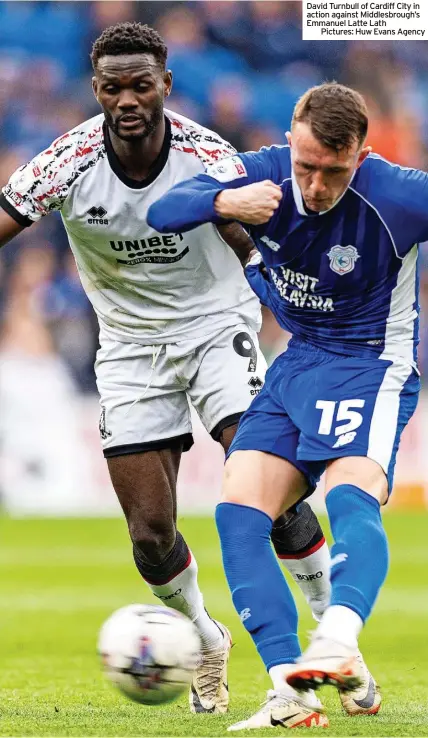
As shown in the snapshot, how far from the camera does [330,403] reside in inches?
175

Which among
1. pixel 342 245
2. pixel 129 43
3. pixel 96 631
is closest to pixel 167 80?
pixel 129 43

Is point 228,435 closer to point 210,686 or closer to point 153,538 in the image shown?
point 153,538

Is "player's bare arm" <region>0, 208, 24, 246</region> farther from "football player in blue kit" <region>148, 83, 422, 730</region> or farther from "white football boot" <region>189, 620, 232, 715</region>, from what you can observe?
"white football boot" <region>189, 620, 232, 715</region>

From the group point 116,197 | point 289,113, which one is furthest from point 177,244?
point 289,113

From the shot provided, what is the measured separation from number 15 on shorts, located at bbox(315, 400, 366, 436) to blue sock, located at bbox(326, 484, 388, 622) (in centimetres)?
22

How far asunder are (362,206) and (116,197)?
1.50 meters

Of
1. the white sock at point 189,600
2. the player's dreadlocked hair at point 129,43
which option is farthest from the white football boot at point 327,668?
the player's dreadlocked hair at point 129,43

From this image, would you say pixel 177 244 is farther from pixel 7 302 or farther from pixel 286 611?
pixel 7 302

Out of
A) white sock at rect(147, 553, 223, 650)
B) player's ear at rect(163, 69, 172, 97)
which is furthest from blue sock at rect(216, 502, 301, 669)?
player's ear at rect(163, 69, 172, 97)

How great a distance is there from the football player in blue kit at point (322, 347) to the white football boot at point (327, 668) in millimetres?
197

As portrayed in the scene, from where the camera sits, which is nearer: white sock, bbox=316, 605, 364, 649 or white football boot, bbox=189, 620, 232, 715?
white sock, bbox=316, 605, 364, 649

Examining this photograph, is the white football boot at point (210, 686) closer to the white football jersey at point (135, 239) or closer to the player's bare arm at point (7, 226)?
the white football jersey at point (135, 239)

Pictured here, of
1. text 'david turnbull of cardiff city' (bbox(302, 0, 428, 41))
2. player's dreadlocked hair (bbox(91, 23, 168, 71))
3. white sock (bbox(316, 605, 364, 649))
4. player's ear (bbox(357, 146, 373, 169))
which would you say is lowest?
white sock (bbox(316, 605, 364, 649))

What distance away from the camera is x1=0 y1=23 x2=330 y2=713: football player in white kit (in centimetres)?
541
